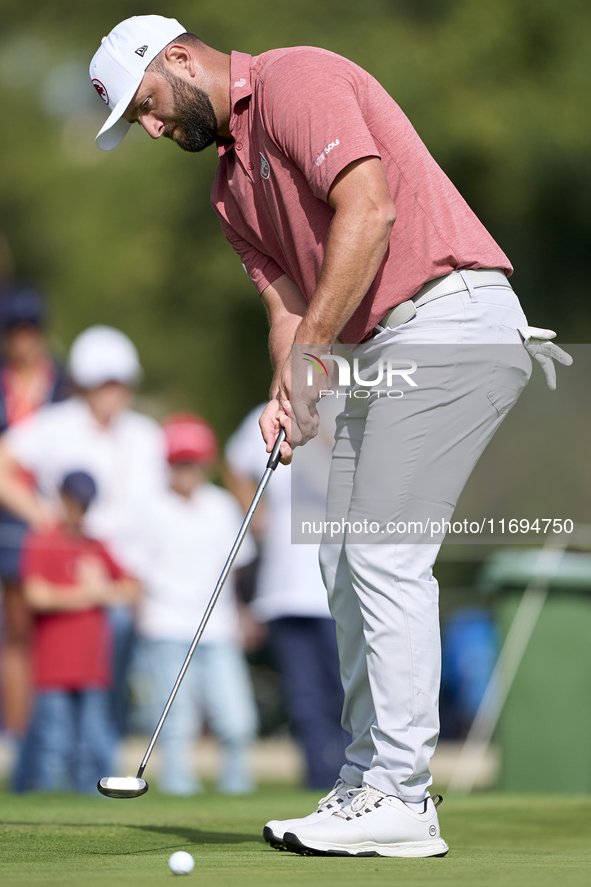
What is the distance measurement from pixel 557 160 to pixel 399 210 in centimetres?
1005

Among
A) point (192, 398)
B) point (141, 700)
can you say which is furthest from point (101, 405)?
point (192, 398)

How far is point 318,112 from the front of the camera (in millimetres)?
3447

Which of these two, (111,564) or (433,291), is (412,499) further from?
(111,564)

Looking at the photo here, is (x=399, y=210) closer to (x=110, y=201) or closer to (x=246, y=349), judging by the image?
(x=246, y=349)

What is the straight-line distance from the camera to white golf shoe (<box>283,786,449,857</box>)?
11.1 ft

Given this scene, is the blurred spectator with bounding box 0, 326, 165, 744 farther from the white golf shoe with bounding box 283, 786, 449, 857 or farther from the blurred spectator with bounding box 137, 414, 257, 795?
the white golf shoe with bounding box 283, 786, 449, 857

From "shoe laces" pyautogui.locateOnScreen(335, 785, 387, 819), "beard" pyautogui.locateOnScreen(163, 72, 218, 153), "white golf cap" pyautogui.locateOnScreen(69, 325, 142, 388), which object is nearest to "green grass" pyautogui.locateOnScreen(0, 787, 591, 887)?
"shoe laces" pyautogui.locateOnScreen(335, 785, 387, 819)

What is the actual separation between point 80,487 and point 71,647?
83cm

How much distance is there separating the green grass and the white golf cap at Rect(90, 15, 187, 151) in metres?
1.93

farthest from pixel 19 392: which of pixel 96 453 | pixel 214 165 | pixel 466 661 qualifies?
pixel 214 165

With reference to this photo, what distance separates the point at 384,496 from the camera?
11.6ft

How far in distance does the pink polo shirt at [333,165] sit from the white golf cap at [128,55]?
8.3 inches

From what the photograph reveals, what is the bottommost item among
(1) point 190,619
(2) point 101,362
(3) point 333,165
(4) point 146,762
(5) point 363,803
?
(5) point 363,803

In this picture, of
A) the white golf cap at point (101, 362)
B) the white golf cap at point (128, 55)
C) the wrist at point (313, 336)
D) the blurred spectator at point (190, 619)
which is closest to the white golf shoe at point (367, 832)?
the wrist at point (313, 336)
